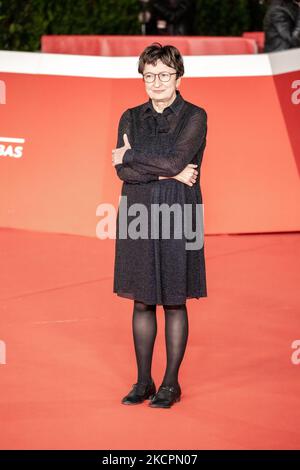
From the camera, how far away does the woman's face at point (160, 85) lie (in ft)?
18.0

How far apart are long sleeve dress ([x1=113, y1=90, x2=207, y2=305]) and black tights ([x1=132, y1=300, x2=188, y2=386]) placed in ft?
0.46

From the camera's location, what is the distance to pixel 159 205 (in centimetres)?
561

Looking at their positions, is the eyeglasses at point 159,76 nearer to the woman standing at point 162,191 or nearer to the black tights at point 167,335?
the woman standing at point 162,191

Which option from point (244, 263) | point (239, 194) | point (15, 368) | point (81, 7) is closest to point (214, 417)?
point (15, 368)

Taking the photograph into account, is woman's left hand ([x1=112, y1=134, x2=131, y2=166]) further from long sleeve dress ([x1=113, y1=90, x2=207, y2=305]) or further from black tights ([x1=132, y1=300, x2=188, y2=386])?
black tights ([x1=132, y1=300, x2=188, y2=386])

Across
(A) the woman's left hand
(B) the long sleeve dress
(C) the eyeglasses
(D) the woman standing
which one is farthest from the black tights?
(C) the eyeglasses

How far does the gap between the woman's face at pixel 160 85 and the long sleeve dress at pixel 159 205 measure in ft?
0.35

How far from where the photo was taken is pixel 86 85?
10273 millimetres

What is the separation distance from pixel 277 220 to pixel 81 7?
24.1ft

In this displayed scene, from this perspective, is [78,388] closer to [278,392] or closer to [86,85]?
[278,392]

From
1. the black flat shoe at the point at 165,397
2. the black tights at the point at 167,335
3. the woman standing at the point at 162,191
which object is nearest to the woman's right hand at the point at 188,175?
the woman standing at the point at 162,191

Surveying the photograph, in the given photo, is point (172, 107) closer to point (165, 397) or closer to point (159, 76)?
point (159, 76)

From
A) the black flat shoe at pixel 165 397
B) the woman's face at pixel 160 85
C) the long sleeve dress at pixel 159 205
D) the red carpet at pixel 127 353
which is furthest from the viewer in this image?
the black flat shoe at pixel 165 397
